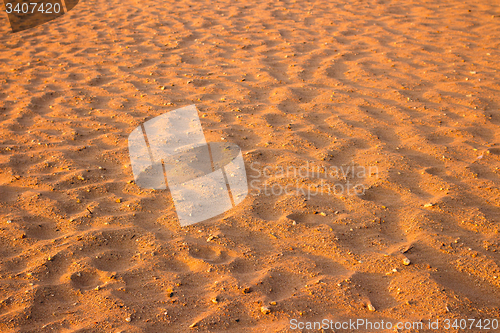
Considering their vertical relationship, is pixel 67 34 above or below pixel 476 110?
above

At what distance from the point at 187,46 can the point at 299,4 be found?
7.47 ft

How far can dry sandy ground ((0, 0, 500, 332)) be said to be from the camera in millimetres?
1634

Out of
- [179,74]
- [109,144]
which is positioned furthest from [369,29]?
[109,144]

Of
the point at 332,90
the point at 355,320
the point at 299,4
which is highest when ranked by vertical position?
the point at 299,4

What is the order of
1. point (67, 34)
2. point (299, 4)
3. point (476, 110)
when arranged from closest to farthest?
1. point (476, 110)
2. point (67, 34)
3. point (299, 4)

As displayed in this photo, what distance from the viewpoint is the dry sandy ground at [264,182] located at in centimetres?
163

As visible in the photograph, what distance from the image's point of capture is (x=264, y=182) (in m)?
2.41

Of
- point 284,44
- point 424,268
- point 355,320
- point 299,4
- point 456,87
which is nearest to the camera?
point 355,320

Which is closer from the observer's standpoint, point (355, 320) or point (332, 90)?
point (355, 320)

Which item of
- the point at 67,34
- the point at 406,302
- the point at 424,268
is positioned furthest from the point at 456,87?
the point at 67,34

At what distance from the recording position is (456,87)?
341cm

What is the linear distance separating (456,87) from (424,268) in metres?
2.30

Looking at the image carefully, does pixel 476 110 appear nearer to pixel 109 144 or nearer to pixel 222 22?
pixel 109 144

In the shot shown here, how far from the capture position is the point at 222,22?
5.27 meters
